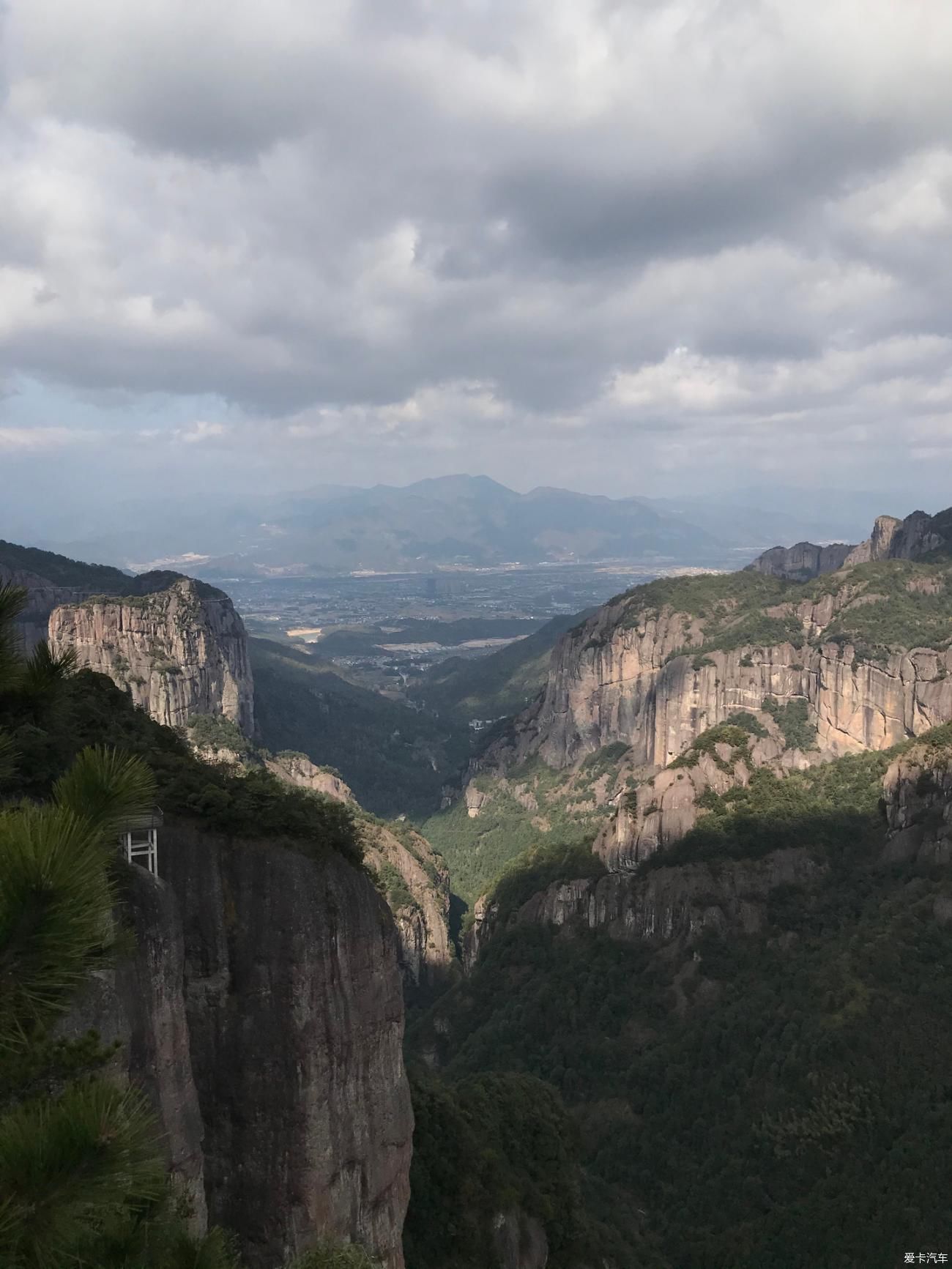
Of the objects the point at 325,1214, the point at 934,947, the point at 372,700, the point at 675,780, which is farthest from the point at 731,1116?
the point at 372,700

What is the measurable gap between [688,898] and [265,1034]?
44.8 metres

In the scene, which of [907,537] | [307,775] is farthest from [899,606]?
[307,775]

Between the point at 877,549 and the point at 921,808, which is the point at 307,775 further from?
the point at 877,549

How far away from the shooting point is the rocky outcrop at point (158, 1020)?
1611cm

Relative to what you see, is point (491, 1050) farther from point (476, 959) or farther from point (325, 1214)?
point (325, 1214)

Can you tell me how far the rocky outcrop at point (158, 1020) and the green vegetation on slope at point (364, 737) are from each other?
10858 cm

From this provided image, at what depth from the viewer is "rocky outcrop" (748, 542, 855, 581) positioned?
161500 millimetres

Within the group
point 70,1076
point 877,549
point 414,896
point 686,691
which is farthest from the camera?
point 877,549

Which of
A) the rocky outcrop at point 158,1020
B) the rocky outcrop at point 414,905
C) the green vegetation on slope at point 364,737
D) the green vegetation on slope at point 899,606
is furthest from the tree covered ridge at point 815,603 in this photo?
the rocky outcrop at point 158,1020

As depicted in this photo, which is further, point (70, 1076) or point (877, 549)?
point (877, 549)

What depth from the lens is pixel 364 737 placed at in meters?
152

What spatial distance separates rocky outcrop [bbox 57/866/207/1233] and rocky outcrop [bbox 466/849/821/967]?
149ft

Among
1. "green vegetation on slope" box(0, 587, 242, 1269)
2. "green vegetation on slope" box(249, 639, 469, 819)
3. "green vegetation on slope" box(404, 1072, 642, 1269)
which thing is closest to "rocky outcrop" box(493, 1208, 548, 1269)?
"green vegetation on slope" box(404, 1072, 642, 1269)

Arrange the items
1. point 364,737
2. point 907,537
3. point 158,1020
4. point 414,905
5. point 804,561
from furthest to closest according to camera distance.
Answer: point 804,561 → point 364,737 → point 907,537 → point 414,905 → point 158,1020
